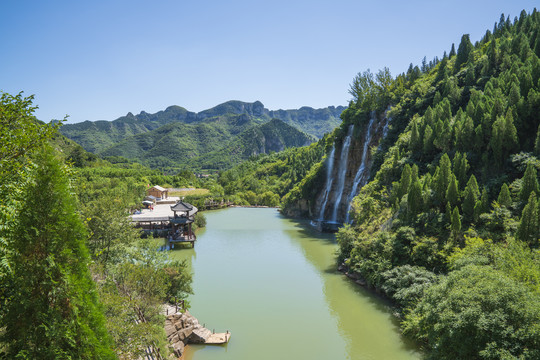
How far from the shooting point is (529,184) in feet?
54.9

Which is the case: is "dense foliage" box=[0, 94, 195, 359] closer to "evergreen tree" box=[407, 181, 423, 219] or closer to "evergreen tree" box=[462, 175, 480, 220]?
"evergreen tree" box=[462, 175, 480, 220]

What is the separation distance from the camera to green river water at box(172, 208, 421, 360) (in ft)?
46.7

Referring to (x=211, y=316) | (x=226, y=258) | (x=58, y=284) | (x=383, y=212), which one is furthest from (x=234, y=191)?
(x=58, y=284)

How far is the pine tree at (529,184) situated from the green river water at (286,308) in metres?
9.05

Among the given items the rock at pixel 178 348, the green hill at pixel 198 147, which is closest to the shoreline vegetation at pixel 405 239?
the rock at pixel 178 348

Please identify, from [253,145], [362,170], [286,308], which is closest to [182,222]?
[286,308]

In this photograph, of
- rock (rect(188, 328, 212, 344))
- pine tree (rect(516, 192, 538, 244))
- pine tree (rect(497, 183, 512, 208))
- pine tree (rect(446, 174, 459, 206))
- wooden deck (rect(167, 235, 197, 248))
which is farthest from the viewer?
wooden deck (rect(167, 235, 197, 248))

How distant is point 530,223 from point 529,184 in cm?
295

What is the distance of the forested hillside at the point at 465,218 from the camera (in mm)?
9539

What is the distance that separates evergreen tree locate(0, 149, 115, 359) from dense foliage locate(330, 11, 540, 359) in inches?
385

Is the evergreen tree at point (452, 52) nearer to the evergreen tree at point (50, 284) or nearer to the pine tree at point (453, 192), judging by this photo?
the pine tree at point (453, 192)

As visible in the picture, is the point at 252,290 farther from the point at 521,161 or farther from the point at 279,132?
the point at 279,132

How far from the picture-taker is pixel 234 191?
81.6m

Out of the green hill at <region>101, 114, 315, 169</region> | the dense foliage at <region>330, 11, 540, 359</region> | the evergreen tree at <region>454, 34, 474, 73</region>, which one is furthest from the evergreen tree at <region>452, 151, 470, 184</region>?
the green hill at <region>101, 114, 315, 169</region>
